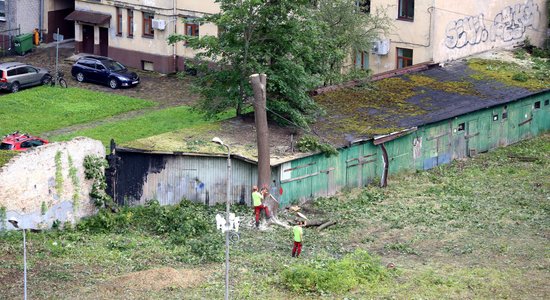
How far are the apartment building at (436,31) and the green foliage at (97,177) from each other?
18.2 metres

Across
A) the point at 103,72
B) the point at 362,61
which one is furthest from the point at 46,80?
the point at 362,61

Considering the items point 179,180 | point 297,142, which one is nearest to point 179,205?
point 179,180

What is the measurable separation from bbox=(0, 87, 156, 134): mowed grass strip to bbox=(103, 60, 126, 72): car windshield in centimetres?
195

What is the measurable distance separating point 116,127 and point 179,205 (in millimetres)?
12721

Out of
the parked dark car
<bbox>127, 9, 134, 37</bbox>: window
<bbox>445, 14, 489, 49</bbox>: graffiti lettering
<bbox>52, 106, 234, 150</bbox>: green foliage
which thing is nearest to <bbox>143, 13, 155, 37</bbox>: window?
<bbox>127, 9, 134, 37</bbox>: window

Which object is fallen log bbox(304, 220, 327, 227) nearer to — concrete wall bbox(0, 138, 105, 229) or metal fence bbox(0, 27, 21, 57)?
concrete wall bbox(0, 138, 105, 229)

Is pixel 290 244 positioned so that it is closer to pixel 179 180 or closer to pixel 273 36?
pixel 179 180

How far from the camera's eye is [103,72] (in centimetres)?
5688

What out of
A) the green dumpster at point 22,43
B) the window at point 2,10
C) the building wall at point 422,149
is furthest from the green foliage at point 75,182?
the window at point 2,10

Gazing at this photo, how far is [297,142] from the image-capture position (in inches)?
1545

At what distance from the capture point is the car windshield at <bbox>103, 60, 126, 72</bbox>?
57.0 metres

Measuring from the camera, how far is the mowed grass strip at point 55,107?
Answer: 50131 mm

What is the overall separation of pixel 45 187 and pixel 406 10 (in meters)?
24.1

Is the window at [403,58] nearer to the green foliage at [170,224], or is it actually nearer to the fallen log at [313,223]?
the fallen log at [313,223]
